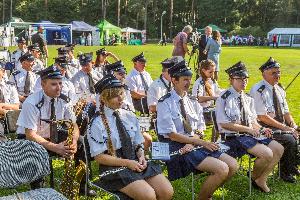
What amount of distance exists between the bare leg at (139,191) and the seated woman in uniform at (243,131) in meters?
1.97

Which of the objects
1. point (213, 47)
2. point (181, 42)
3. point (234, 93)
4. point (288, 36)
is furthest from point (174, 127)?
point (288, 36)

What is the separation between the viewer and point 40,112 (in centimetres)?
623

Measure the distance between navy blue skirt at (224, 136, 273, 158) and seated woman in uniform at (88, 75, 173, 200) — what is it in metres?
1.61

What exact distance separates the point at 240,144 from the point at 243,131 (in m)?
0.19

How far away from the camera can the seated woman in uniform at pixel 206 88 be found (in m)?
8.56

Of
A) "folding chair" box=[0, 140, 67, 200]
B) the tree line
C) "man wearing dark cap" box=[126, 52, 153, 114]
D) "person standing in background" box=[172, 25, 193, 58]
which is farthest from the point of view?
the tree line

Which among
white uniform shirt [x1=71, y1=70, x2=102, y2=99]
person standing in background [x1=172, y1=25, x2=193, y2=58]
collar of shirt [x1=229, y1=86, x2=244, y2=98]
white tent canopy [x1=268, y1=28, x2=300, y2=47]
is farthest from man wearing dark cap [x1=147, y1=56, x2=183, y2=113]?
white tent canopy [x1=268, y1=28, x2=300, y2=47]

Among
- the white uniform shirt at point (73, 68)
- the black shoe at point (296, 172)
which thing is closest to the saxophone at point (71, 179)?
the black shoe at point (296, 172)

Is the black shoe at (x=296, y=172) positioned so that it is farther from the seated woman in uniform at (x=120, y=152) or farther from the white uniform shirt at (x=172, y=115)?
the seated woman in uniform at (x=120, y=152)

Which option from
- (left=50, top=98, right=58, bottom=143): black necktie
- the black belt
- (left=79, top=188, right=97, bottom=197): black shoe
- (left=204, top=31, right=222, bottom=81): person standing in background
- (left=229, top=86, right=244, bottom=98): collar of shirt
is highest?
(left=204, top=31, right=222, bottom=81): person standing in background

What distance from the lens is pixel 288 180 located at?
7.41m

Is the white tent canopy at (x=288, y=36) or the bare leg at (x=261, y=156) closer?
the bare leg at (x=261, y=156)

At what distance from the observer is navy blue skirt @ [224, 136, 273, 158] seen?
661 cm

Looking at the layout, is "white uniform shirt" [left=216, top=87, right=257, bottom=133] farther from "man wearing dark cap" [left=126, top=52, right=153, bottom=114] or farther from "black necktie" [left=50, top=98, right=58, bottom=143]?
"man wearing dark cap" [left=126, top=52, right=153, bottom=114]
